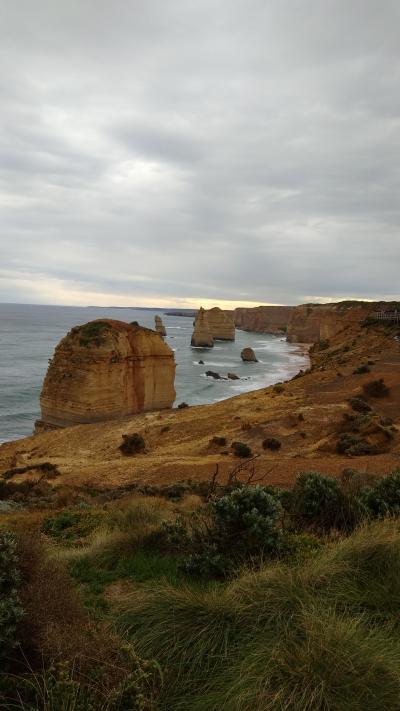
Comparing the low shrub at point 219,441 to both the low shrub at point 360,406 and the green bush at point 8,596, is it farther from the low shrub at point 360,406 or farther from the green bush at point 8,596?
the green bush at point 8,596

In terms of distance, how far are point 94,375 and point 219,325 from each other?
93.9m

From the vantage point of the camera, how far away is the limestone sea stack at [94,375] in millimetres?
28344

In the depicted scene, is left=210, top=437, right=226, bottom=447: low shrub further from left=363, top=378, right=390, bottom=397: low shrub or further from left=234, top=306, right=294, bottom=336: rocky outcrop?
left=234, top=306, right=294, bottom=336: rocky outcrop

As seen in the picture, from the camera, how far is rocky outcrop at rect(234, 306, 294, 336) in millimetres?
168375

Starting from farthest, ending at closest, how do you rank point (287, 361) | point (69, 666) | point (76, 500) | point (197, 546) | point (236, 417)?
point (287, 361)
point (236, 417)
point (76, 500)
point (197, 546)
point (69, 666)

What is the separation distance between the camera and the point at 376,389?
87.1 ft

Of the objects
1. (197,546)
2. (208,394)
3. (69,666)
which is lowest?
(208,394)

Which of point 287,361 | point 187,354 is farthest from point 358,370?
point 187,354

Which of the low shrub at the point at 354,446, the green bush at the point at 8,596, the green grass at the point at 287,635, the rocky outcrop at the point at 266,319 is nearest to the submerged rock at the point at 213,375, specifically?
the low shrub at the point at 354,446

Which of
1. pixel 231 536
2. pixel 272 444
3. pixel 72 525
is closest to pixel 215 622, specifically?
pixel 231 536

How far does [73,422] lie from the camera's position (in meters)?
28.5

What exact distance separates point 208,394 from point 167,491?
3350 centimetres

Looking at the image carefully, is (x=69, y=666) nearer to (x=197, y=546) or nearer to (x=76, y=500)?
(x=197, y=546)

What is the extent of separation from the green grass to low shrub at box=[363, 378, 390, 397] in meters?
23.4
